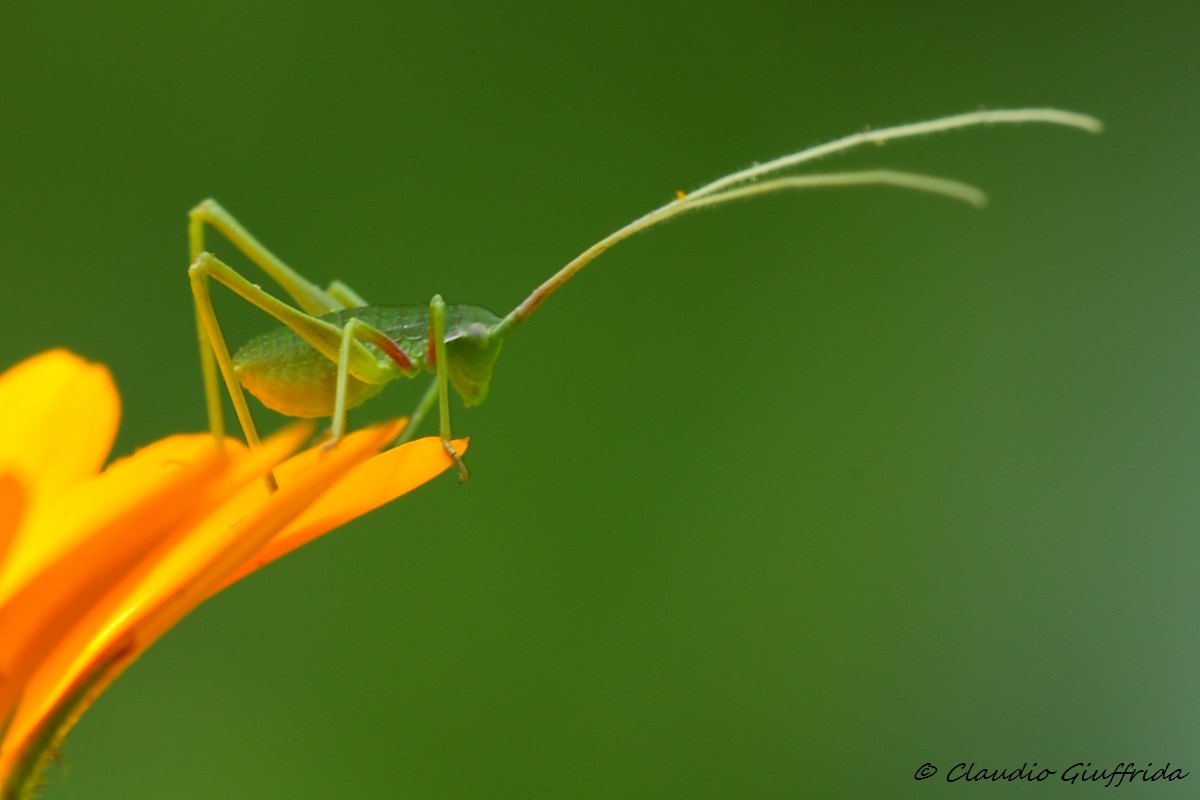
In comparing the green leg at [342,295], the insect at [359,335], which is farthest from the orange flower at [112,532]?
the green leg at [342,295]

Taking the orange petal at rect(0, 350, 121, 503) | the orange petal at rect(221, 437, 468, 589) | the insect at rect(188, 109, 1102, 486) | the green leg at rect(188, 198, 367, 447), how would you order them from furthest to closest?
1. the green leg at rect(188, 198, 367, 447)
2. the insect at rect(188, 109, 1102, 486)
3. the orange petal at rect(0, 350, 121, 503)
4. the orange petal at rect(221, 437, 468, 589)

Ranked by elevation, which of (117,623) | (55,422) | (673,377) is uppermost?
(55,422)

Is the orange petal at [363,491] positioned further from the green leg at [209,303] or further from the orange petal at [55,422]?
the green leg at [209,303]

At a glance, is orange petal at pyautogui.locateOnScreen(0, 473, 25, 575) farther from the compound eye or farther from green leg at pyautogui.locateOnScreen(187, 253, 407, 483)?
the compound eye

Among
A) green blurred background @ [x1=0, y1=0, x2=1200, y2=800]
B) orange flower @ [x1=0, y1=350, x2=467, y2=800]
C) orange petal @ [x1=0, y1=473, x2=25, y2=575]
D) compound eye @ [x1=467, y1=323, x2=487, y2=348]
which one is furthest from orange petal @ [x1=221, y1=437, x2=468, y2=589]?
green blurred background @ [x1=0, y1=0, x2=1200, y2=800]

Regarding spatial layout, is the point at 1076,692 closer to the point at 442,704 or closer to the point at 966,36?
the point at 442,704

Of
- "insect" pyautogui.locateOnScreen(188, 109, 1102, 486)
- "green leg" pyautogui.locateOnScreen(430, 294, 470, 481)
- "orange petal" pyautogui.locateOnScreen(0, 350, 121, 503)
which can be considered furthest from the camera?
"green leg" pyautogui.locateOnScreen(430, 294, 470, 481)

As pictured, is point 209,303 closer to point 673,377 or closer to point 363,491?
point 363,491

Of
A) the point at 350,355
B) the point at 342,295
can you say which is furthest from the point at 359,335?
the point at 342,295
